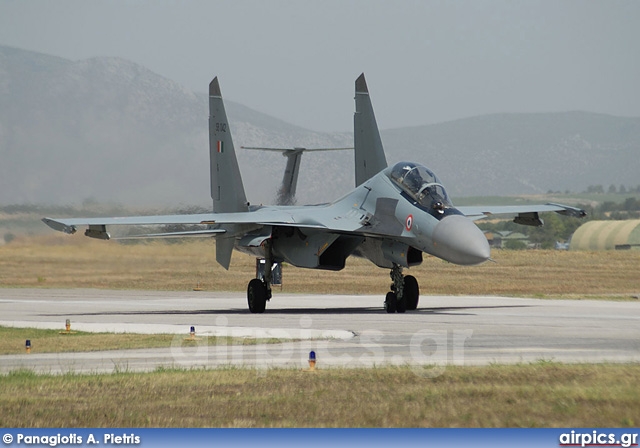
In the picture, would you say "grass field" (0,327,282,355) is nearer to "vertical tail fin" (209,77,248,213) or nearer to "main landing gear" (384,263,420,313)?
"main landing gear" (384,263,420,313)

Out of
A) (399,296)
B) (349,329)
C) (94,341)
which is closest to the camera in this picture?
(94,341)

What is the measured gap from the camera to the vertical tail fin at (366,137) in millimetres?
29438

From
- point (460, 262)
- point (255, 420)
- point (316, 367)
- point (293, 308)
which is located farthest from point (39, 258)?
point (255, 420)

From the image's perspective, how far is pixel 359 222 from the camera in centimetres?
2527

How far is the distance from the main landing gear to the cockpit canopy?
259 centimetres

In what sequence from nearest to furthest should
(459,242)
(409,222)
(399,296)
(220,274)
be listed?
(459,242)
(409,222)
(399,296)
(220,274)

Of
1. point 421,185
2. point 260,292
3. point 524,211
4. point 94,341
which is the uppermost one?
point 421,185

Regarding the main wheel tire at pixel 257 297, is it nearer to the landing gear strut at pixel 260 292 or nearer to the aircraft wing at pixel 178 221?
the landing gear strut at pixel 260 292

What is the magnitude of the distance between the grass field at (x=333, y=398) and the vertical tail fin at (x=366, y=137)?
16.8m

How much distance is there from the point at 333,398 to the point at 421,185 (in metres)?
13.5

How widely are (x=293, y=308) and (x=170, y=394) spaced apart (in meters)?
18.1

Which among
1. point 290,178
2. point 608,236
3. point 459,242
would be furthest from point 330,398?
point 608,236

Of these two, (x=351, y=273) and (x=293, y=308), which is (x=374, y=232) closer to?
(x=293, y=308)

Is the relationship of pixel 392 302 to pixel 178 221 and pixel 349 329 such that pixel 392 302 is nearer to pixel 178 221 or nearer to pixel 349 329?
pixel 349 329
